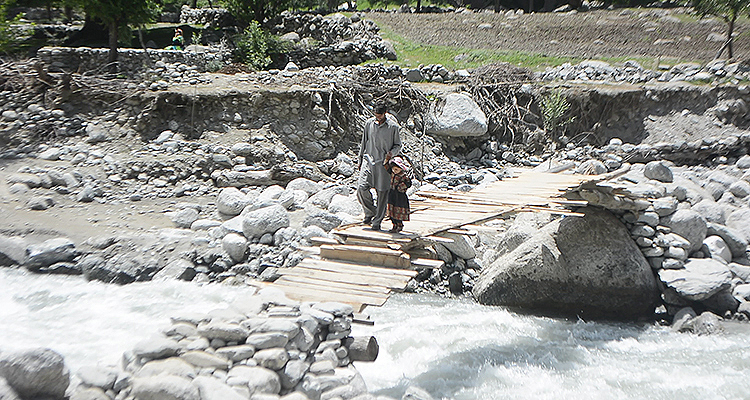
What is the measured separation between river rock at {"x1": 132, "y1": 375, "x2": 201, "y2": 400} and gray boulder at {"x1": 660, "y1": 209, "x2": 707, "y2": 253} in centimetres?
714

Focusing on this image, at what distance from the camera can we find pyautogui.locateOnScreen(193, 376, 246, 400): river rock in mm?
3984

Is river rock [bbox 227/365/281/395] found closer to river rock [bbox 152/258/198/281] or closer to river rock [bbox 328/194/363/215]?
river rock [bbox 152/258/198/281]

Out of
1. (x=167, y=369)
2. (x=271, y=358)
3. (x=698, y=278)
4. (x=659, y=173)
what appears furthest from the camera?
(x=659, y=173)

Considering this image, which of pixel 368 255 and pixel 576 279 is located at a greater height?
pixel 368 255

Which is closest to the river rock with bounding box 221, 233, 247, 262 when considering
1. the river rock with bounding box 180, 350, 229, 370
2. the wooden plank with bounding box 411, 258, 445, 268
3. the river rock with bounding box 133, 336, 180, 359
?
the wooden plank with bounding box 411, 258, 445, 268

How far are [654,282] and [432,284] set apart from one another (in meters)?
3.01

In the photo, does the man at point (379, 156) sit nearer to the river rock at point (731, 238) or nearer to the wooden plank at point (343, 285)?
the wooden plank at point (343, 285)

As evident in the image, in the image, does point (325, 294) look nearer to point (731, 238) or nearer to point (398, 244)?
point (398, 244)

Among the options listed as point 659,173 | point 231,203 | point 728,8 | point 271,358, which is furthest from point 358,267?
point 728,8

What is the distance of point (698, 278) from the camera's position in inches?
312

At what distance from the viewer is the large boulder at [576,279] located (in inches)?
319

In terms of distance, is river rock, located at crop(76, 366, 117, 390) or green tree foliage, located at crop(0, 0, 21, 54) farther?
green tree foliage, located at crop(0, 0, 21, 54)

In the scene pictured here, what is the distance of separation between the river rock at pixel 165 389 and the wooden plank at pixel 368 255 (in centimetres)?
256

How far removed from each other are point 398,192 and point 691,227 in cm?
464
